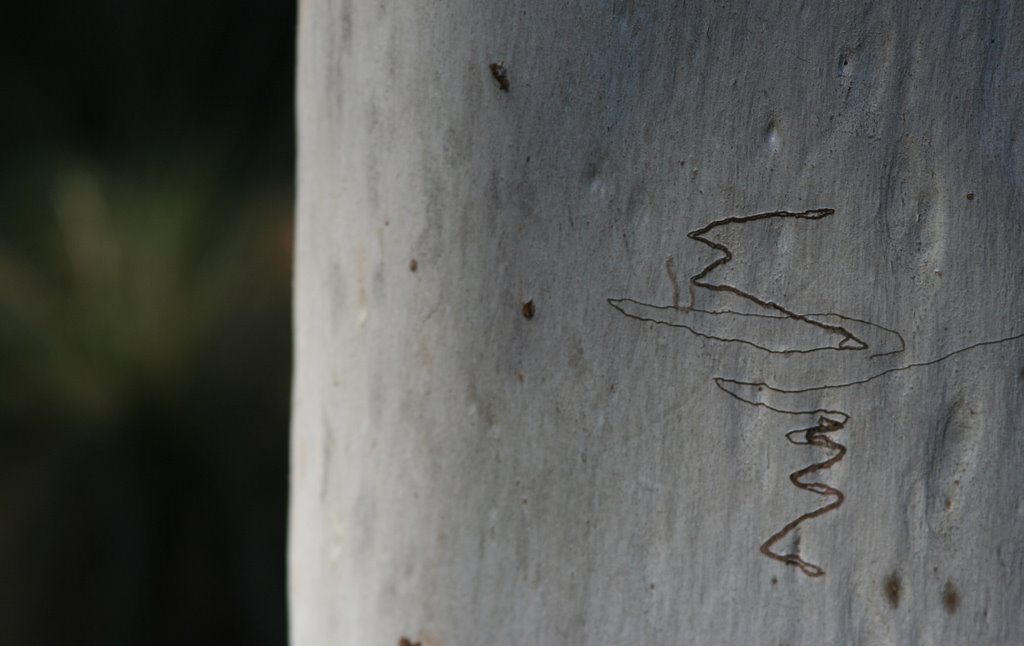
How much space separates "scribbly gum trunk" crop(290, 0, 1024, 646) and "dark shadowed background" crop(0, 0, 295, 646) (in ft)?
3.11

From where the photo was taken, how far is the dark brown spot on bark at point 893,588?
375 mm

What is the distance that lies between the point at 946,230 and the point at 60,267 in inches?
52.2

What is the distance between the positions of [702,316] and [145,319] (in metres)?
1.18

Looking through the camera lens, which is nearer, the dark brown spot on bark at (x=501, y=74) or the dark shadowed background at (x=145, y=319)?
the dark brown spot on bark at (x=501, y=74)

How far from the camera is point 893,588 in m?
0.38

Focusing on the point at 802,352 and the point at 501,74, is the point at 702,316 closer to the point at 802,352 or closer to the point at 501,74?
the point at 802,352

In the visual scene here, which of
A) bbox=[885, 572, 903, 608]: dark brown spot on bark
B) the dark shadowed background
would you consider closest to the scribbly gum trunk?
bbox=[885, 572, 903, 608]: dark brown spot on bark

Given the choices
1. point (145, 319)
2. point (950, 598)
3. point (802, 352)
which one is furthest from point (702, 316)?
point (145, 319)

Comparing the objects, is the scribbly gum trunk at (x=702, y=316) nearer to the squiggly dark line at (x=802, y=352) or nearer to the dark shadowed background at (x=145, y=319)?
the squiggly dark line at (x=802, y=352)

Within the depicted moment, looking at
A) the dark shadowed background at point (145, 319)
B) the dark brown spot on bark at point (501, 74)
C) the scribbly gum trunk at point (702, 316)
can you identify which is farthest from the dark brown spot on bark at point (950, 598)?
the dark shadowed background at point (145, 319)

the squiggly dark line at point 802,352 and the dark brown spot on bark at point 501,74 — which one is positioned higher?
the dark brown spot on bark at point 501,74

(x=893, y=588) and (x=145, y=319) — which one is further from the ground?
(x=145, y=319)

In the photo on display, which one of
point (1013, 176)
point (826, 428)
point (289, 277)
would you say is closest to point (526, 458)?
point (826, 428)

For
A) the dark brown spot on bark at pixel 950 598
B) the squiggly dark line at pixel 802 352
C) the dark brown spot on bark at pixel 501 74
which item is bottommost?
the dark brown spot on bark at pixel 950 598
